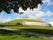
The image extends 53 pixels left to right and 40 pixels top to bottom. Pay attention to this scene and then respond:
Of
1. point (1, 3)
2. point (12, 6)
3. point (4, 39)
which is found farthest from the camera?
point (12, 6)

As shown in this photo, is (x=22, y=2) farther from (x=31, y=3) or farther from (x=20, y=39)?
(x=20, y=39)

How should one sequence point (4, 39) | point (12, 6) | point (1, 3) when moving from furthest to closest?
point (12, 6) → point (1, 3) → point (4, 39)

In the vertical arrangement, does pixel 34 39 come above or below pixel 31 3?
below

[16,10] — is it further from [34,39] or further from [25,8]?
[34,39]

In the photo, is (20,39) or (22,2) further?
(22,2)

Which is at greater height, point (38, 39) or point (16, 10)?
point (16, 10)

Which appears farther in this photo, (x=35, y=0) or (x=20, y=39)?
(x=35, y=0)

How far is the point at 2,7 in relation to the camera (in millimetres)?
30344

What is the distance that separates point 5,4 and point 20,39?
12.3 m

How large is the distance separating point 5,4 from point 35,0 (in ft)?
14.4

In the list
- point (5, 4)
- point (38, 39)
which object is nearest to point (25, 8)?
point (5, 4)

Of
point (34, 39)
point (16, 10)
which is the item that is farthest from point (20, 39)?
point (16, 10)

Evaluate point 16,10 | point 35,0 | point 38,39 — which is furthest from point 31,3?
point 38,39

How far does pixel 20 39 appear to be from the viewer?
19125 millimetres
